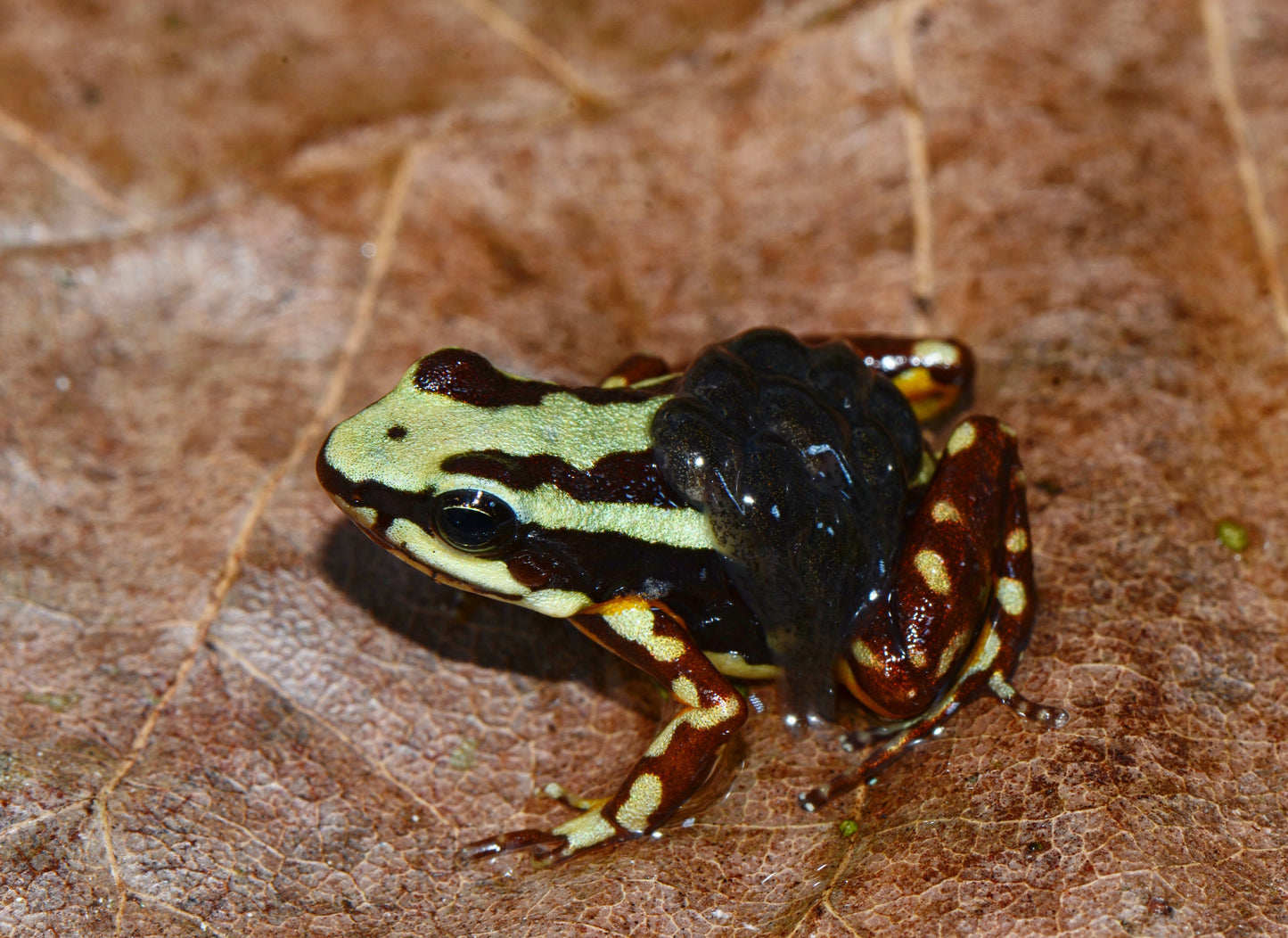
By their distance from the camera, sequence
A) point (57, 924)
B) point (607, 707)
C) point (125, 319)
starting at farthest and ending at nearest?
1. point (125, 319)
2. point (607, 707)
3. point (57, 924)

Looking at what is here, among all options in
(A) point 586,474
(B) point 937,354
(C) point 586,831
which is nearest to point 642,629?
(A) point 586,474

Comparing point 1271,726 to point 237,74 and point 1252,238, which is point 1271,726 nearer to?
point 1252,238

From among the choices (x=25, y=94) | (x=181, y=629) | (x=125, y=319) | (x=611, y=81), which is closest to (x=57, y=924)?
(x=181, y=629)

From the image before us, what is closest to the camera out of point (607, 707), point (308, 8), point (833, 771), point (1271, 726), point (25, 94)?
point (1271, 726)

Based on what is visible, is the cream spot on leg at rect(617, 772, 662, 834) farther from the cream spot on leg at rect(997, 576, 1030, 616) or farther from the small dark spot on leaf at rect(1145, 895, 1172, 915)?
the small dark spot on leaf at rect(1145, 895, 1172, 915)

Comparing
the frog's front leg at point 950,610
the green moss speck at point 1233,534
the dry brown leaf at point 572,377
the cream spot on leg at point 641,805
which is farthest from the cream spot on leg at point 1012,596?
the cream spot on leg at point 641,805

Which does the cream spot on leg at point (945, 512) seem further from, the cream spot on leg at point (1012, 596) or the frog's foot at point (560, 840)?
the frog's foot at point (560, 840)

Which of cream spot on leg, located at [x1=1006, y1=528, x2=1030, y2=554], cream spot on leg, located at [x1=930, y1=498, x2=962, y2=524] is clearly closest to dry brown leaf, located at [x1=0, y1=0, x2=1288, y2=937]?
cream spot on leg, located at [x1=1006, y1=528, x2=1030, y2=554]
